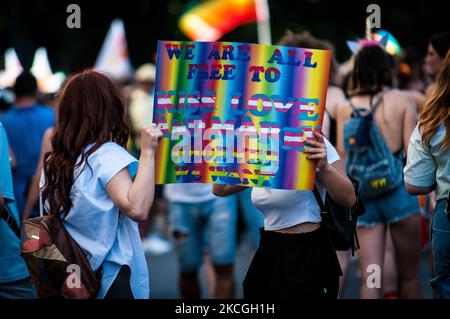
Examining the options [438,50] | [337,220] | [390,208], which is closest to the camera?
[337,220]

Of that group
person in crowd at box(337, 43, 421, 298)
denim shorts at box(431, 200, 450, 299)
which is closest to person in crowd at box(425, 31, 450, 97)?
person in crowd at box(337, 43, 421, 298)

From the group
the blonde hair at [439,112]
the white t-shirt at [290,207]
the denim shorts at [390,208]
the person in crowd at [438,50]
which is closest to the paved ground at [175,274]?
the denim shorts at [390,208]

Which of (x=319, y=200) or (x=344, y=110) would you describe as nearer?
(x=319, y=200)

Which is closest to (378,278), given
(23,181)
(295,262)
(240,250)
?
(295,262)

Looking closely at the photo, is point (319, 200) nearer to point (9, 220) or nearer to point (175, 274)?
point (9, 220)

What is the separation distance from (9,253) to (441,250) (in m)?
2.24

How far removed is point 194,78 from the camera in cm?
432

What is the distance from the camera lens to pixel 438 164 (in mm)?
4527

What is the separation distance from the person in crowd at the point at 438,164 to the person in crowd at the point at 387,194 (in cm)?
159

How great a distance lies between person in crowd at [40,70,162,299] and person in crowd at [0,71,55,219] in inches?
128

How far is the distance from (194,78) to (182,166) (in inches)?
17.0

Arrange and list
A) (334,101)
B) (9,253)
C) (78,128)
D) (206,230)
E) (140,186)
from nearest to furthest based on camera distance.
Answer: (140,186) < (78,128) < (9,253) < (334,101) < (206,230)

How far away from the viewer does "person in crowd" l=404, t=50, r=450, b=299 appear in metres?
4.44

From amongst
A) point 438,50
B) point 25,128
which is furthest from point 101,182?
point 25,128
